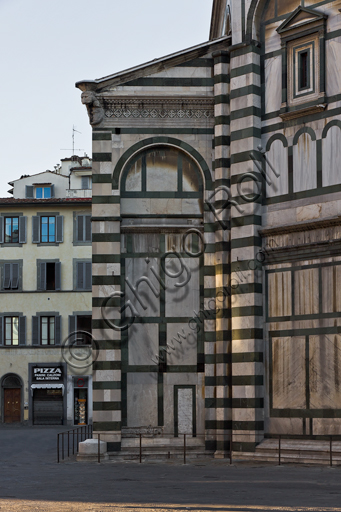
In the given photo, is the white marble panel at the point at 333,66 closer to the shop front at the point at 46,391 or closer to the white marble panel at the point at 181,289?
the white marble panel at the point at 181,289

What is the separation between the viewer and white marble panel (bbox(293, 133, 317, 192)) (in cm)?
1819

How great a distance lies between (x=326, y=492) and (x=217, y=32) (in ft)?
55.1

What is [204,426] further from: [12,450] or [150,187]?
[12,450]

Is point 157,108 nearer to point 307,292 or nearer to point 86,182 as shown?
point 307,292

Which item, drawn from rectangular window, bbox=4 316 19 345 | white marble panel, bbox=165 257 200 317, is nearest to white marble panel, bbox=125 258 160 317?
white marble panel, bbox=165 257 200 317

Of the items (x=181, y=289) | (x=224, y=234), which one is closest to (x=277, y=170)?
(x=224, y=234)

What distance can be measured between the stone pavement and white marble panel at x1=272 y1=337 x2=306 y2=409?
151cm

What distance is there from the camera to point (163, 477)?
15312mm

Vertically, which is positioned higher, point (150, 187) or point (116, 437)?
point (150, 187)

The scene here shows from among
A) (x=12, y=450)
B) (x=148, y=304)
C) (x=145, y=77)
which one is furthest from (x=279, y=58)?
(x=12, y=450)

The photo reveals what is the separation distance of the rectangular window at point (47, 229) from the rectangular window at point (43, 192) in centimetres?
261

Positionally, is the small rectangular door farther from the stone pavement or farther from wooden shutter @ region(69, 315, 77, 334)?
the stone pavement

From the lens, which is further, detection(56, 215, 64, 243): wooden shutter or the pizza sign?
detection(56, 215, 64, 243): wooden shutter

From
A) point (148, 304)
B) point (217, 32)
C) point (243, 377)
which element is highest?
point (217, 32)
